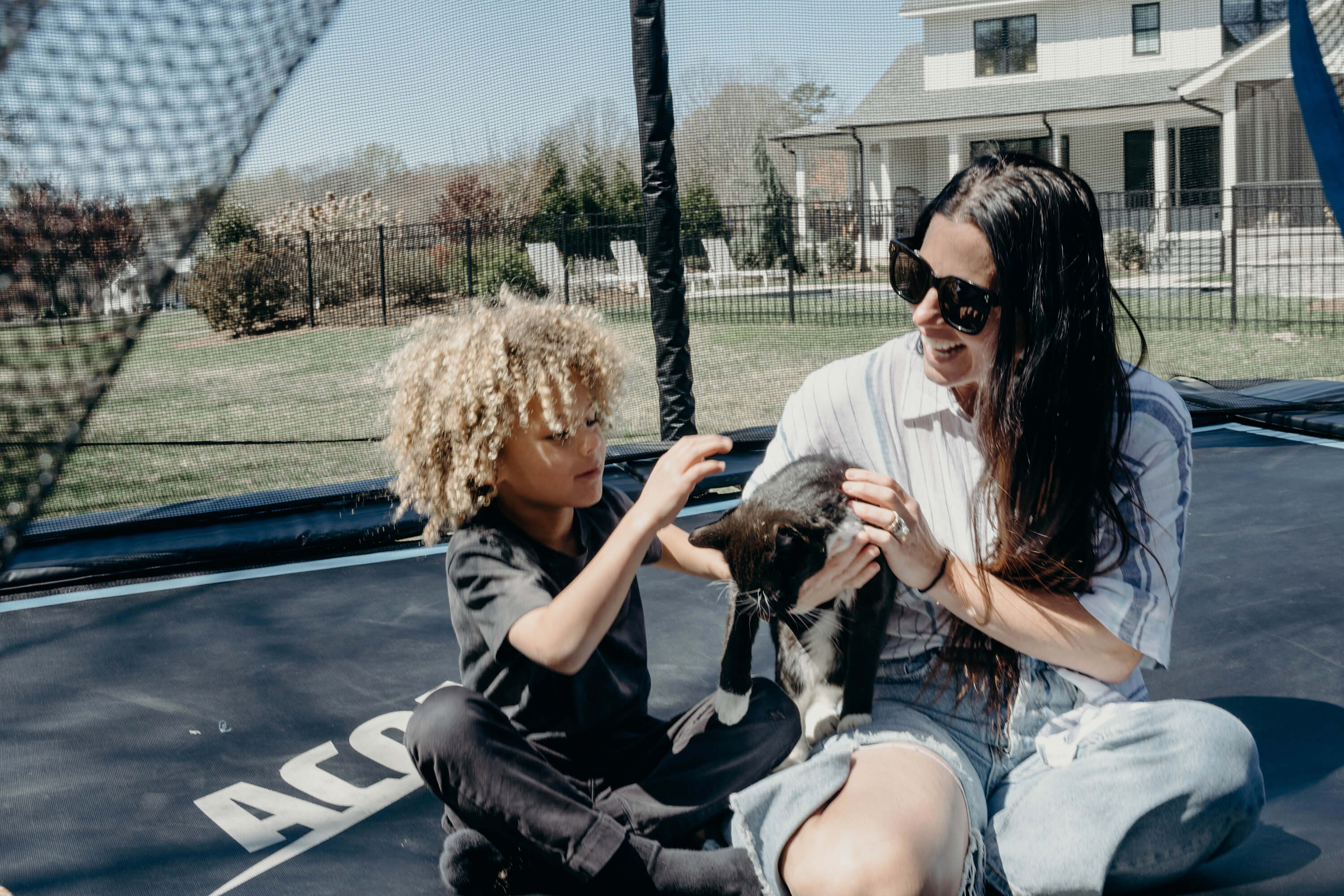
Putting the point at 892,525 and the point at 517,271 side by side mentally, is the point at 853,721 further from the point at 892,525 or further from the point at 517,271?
the point at 517,271

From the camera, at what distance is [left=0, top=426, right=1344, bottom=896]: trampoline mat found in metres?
1.49

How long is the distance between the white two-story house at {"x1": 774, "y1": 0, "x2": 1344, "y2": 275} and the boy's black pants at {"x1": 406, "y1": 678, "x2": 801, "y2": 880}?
421 cm

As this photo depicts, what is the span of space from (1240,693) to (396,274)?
12.0 ft

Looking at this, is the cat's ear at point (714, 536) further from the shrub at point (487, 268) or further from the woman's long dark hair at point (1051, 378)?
the shrub at point (487, 268)

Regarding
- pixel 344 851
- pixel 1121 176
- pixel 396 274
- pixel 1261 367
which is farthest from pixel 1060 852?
pixel 1121 176

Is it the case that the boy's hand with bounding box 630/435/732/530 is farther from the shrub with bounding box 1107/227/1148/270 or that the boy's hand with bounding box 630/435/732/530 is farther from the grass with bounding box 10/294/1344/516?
the shrub with bounding box 1107/227/1148/270

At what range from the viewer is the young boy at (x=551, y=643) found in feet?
4.22

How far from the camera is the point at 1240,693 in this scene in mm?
1949

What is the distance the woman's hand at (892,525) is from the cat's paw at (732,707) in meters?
0.32

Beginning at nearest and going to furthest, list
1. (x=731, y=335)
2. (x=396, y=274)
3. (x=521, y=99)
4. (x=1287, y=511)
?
(x=1287, y=511) → (x=521, y=99) → (x=396, y=274) → (x=731, y=335)

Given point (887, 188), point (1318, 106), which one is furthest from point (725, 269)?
point (1318, 106)

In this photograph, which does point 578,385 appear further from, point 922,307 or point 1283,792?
point 1283,792

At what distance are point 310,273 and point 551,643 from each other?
3.61 m

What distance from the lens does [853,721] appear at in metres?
1.44
